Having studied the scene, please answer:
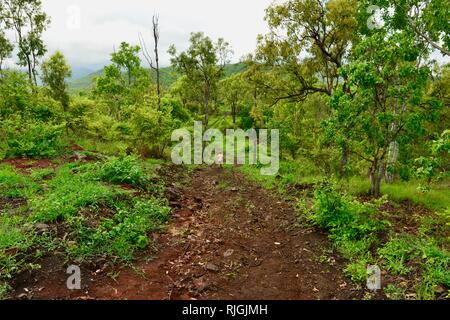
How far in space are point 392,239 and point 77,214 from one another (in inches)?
279

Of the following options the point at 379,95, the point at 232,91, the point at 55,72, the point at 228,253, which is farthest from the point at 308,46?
the point at 232,91

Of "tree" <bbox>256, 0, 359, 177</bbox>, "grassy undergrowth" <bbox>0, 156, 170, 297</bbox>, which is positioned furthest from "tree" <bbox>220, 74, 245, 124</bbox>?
"grassy undergrowth" <bbox>0, 156, 170, 297</bbox>

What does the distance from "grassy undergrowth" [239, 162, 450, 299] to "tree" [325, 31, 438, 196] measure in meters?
2.47

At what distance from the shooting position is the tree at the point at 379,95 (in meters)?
9.32

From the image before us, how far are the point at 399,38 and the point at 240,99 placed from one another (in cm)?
3966

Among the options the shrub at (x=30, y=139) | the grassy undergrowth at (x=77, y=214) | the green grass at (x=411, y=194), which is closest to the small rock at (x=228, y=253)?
the grassy undergrowth at (x=77, y=214)

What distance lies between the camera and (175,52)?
25234 mm

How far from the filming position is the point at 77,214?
7500 millimetres

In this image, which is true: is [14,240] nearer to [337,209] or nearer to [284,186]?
[337,209]

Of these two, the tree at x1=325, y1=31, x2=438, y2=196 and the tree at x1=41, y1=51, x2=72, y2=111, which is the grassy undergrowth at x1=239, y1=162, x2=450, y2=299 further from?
the tree at x1=41, y1=51, x2=72, y2=111

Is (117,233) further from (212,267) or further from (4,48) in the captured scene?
(4,48)

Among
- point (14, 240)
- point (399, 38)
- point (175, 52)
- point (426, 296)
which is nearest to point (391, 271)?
point (426, 296)

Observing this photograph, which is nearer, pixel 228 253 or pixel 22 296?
pixel 22 296

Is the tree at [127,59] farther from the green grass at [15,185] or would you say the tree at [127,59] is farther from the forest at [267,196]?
the green grass at [15,185]
